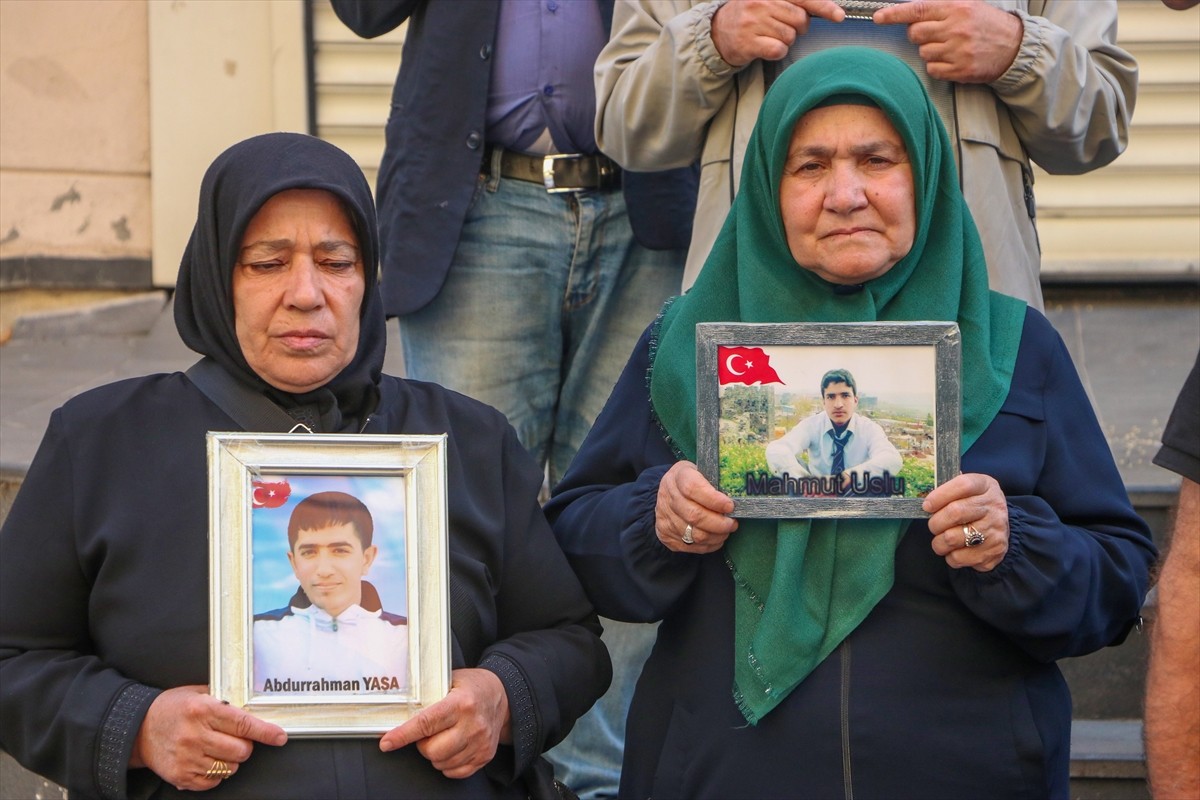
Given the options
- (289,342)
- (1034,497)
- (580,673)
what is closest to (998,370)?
(1034,497)

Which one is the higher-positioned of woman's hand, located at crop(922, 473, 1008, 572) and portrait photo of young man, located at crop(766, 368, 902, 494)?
portrait photo of young man, located at crop(766, 368, 902, 494)

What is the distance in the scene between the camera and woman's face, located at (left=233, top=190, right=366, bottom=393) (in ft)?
8.55

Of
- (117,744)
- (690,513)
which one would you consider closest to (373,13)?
(690,513)

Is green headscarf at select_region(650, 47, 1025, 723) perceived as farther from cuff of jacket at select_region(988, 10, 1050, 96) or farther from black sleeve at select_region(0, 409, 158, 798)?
black sleeve at select_region(0, 409, 158, 798)

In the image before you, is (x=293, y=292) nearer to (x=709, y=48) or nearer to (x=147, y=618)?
(x=147, y=618)

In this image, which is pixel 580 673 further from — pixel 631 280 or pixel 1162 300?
pixel 1162 300

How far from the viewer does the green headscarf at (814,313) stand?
2.59 meters

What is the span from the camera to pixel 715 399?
252 cm

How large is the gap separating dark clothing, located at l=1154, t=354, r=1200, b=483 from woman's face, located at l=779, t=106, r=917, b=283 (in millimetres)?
633

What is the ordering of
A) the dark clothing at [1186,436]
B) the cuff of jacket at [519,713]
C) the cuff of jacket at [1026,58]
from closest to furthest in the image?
the cuff of jacket at [519,713]
the dark clothing at [1186,436]
the cuff of jacket at [1026,58]

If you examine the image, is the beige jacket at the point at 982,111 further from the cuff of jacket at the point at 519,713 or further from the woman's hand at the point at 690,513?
the cuff of jacket at the point at 519,713

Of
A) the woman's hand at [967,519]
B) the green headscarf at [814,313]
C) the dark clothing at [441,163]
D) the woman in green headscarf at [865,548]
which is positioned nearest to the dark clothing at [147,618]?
the woman in green headscarf at [865,548]

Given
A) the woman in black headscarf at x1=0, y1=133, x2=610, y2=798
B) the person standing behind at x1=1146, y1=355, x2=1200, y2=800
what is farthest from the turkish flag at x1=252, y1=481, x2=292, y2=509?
the person standing behind at x1=1146, y1=355, x2=1200, y2=800

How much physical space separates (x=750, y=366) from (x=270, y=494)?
78cm
